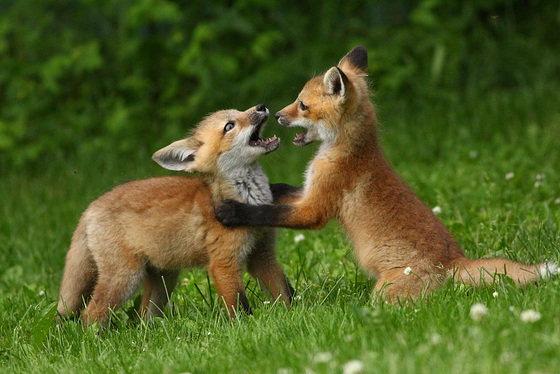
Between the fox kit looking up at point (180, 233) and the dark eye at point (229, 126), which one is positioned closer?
the fox kit looking up at point (180, 233)

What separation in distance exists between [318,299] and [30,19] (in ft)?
28.5

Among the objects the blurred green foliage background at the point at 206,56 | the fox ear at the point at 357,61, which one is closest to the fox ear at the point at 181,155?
the fox ear at the point at 357,61

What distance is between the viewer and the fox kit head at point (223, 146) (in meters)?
5.39

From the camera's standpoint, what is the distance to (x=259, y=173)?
5438 millimetres

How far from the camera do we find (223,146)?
17.9 ft

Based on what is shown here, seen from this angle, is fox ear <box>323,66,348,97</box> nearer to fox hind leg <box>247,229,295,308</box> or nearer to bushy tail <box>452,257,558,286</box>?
fox hind leg <box>247,229,295,308</box>

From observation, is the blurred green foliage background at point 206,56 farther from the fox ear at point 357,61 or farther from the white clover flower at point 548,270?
the white clover flower at point 548,270

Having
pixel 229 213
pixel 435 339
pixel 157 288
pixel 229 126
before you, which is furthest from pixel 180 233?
pixel 435 339

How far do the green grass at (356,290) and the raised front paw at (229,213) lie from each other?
534 millimetres

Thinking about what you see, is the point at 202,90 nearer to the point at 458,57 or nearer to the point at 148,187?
the point at 458,57

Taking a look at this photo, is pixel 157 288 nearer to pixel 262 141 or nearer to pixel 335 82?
pixel 262 141

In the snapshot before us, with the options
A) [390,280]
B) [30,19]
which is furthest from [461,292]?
[30,19]

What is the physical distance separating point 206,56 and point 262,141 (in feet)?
19.2

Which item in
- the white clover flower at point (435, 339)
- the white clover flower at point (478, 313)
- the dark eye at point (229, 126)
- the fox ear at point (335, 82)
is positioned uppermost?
the fox ear at point (335, 82)
